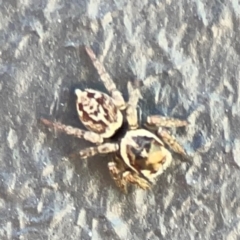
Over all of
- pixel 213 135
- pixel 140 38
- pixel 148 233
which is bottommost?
pixel 148 233

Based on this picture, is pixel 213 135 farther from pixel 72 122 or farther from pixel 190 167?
pixel 72 122

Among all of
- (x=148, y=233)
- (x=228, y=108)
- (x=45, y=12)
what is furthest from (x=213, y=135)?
(x=45, y=12)

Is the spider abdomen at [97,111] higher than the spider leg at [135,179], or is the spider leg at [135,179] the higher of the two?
the spider abdomen at [97,111]

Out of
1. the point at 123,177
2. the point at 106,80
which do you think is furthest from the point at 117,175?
the point at 106,80

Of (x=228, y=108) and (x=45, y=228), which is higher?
(x=228, y=108)

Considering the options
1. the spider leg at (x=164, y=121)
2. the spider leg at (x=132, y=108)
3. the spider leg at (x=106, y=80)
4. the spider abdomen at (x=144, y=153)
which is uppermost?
the spider leg at (x=106, y=80)
